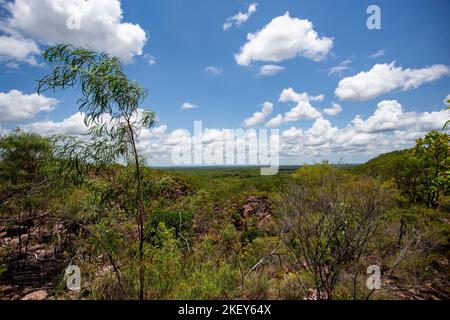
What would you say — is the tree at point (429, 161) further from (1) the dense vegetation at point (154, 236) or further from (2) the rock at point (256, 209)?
(2) the rock at point (256, 209)

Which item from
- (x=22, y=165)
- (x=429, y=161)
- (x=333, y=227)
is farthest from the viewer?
(x=429, y=161)

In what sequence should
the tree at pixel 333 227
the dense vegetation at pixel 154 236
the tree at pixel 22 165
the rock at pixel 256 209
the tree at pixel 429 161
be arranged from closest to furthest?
the dense vegetation at pixel 154 236 < the tree at pixel 333 227 < the tree at pixel 22 165 < the tree at pixel 429 161 < the rock at pixel 256 209

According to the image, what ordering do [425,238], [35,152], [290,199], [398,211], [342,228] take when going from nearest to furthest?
[342,228] < [290,199] < [425,238] < [398,211] < [35,152]

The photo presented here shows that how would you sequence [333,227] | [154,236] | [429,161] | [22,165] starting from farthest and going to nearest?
[429,161], [22,165], [154,236], [333,227]

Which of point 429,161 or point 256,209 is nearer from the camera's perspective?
point 429,161

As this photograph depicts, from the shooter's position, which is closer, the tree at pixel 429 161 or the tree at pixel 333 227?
the tree at pixel 333 227

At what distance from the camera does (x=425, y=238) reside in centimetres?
790

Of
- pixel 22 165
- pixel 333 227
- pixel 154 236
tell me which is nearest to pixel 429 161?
pixel 333 227

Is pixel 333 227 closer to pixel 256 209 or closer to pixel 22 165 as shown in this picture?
pixel 22 165

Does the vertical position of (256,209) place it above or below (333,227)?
below

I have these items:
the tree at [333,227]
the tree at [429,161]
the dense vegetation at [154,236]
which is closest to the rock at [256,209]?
the tree at [429,161]
